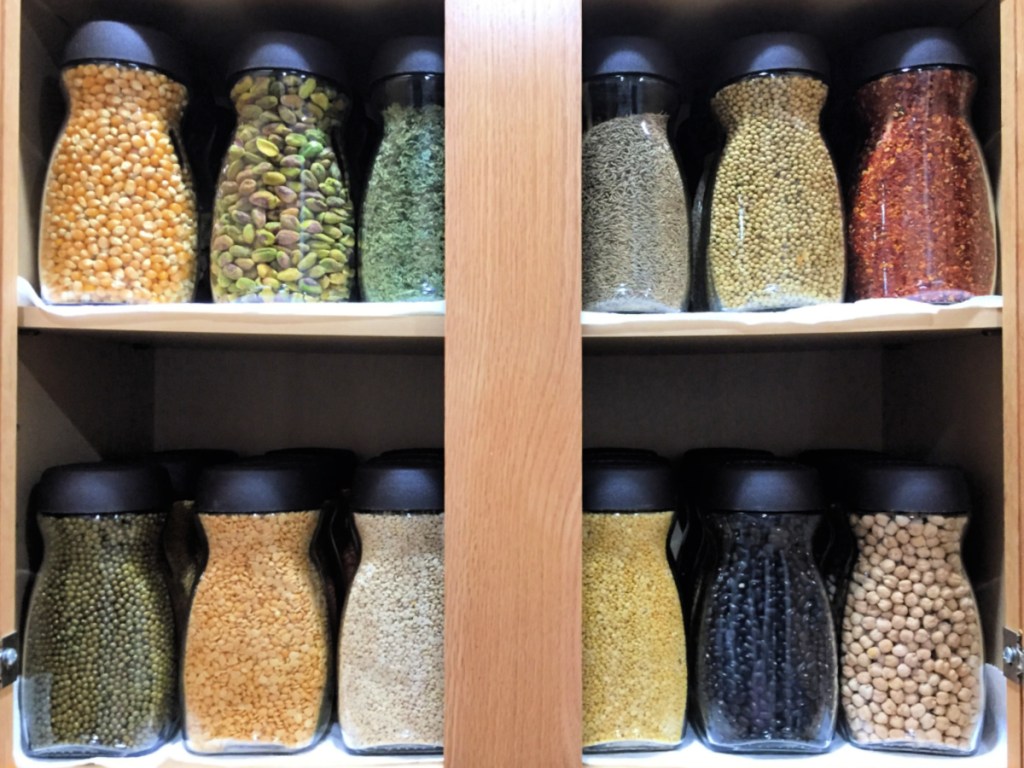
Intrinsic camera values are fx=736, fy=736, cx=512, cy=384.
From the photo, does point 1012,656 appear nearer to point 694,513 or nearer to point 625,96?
point 694,513

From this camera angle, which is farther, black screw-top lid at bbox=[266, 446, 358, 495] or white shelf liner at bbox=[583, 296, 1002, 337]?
black screw-top lid at bbox=[266, 446, 358, 495]

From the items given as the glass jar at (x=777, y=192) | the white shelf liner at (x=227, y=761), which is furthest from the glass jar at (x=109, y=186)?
the glass jar at (x=777, y=192)

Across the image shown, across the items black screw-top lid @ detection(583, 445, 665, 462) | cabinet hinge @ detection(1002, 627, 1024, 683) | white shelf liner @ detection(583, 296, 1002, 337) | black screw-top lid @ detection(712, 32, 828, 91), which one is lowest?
cabinet hinge @ detection(1002, 627, 1024, 683)

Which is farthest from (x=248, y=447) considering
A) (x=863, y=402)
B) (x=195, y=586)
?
(x=863, y=402)

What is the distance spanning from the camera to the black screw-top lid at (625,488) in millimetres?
715

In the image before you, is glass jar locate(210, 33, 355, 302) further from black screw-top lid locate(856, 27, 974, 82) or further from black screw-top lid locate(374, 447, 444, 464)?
black screw-top lid locate(856, 27, 974, 82)

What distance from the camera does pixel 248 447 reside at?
40.9 inches

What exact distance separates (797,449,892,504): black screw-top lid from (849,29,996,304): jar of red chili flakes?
0.18 m

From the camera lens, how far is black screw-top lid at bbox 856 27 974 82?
28.2 inches

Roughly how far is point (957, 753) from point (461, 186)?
71 centimetres

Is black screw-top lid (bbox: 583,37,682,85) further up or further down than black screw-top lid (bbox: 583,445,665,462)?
further up

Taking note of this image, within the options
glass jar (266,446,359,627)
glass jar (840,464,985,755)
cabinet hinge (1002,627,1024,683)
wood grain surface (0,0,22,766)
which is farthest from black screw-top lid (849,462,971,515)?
wood grain surface (0,0,22,766)

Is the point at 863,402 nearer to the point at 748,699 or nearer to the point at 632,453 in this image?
the point at 632,453

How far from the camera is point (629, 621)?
712mm
